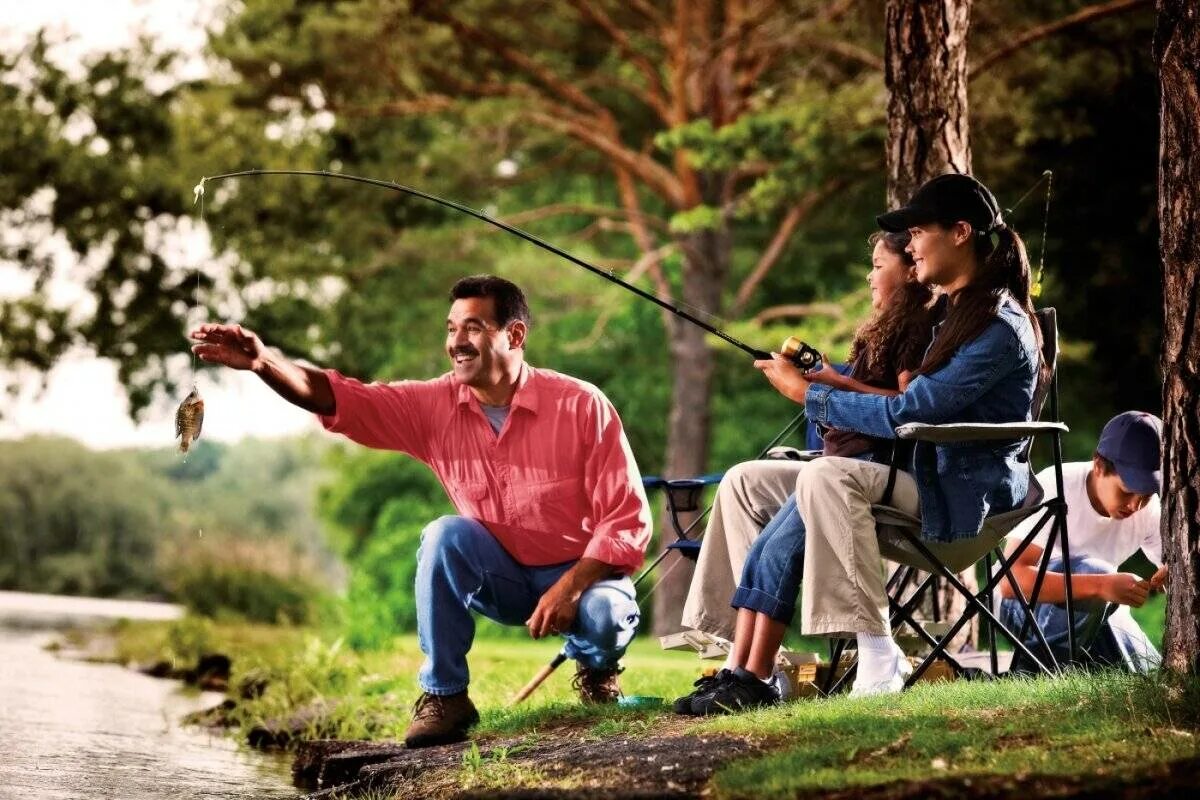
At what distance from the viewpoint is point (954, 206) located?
427 centimetres

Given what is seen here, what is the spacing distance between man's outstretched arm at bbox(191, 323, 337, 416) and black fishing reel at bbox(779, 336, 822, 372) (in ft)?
4.12

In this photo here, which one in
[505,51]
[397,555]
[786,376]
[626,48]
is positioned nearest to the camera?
[786,376]

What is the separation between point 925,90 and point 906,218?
170 cm

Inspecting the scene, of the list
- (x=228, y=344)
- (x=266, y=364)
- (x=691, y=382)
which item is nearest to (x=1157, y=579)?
(x=266, y=364)

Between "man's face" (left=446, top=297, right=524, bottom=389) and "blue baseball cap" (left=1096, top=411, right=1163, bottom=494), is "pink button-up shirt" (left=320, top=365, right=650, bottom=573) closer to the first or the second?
"man's face" (left=446, top=297, right=524, bottom=389)

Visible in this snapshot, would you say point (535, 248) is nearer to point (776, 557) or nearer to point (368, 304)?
point (368, 304)

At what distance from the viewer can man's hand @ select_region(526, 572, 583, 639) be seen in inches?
178

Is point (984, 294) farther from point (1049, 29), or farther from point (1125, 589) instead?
point (1049, 29)

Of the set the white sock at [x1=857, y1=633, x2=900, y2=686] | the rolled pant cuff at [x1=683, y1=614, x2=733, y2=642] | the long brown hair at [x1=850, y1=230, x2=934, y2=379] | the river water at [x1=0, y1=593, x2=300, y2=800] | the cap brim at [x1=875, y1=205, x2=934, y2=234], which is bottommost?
the river water at [x1=0, y1=593, x2=300, y2=800]

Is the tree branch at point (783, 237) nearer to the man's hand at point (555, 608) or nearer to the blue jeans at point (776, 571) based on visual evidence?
the man's hand at point (555, 608)

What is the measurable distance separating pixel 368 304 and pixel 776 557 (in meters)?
11.0

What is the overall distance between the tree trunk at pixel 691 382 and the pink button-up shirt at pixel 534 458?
8.52 metres

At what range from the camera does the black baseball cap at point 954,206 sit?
4.27m

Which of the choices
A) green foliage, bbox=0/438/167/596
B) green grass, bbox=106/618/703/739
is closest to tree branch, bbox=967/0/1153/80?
green grass, bbox=106/618/703/739
